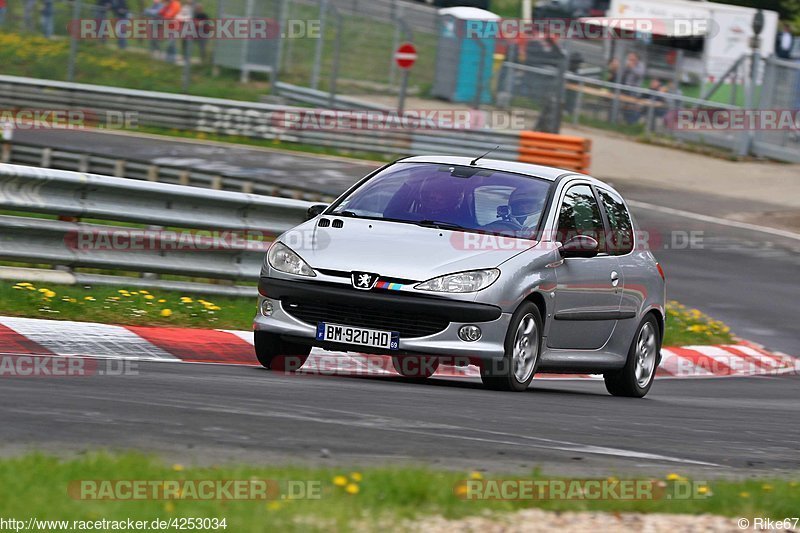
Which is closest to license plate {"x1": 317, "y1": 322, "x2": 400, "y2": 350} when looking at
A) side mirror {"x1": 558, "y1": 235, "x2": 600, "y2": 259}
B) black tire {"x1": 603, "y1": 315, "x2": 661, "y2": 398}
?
side mirror {"x1": 558, "y1": 235, "x2": 600, "y2": 259}

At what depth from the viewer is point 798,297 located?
61.0 ft

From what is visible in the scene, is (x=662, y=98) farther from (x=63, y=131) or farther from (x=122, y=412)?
(x=122, y=412)

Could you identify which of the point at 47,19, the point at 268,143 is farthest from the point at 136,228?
the point at 47,19

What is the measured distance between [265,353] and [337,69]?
23.7m

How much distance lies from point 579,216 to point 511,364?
5.32ft

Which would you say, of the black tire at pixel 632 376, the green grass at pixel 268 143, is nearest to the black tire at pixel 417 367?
the black tire at pixel 632 376

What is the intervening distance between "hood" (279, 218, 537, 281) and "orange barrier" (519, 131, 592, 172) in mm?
17507

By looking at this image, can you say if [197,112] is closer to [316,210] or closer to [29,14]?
[29,14]

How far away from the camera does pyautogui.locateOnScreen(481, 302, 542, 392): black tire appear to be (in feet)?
29.8

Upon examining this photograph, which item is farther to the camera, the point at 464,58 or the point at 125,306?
the point at 464,58

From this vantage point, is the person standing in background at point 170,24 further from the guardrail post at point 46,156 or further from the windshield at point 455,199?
the windshield at point 455,199

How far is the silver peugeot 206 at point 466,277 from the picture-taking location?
889 cm

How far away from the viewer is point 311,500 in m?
5.11

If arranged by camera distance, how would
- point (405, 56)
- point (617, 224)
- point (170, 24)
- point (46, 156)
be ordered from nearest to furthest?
point (617, 224), point (46, 156), point (405, 56), point (170, 24)
